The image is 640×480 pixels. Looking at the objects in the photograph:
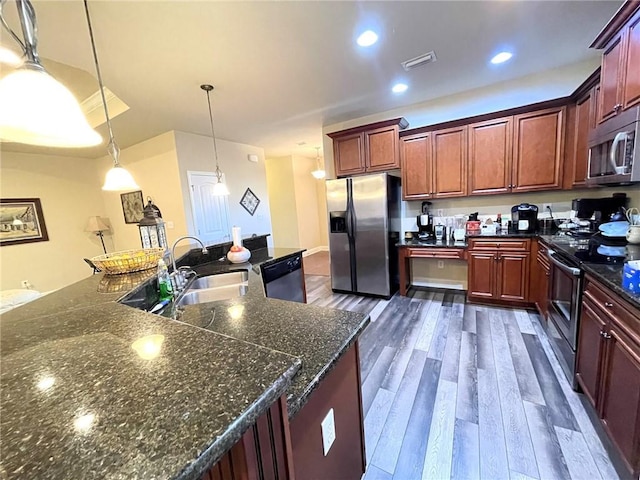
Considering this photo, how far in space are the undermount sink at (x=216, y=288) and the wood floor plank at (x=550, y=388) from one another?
6.83 ft

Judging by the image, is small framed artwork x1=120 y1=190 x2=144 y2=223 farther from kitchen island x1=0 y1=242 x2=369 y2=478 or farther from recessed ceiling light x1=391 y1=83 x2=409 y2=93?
kitchen island x1=0 y1=242 x2=369 y2=478

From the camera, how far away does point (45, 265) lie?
5.01m

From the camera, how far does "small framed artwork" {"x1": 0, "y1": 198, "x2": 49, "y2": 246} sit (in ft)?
15.0

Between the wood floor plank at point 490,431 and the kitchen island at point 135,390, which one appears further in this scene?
the wood floor plank at point 490,431

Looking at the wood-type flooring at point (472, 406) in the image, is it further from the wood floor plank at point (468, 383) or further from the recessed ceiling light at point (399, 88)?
the recessed ceiling light at point (399, 88)

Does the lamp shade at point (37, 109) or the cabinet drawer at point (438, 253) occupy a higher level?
the lamp shade at point (37, 109)

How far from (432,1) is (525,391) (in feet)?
8.96

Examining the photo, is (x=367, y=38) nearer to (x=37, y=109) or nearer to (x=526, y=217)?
(x=37, y=109)

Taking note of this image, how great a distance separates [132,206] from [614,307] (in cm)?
644

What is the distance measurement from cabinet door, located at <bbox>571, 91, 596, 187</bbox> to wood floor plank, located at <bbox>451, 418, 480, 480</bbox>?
8.39 ft

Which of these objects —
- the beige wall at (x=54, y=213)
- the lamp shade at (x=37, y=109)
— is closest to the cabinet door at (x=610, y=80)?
the lamp shade at (x=37, y=109)

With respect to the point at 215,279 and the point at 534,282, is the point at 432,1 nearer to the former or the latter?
the point at 215,279

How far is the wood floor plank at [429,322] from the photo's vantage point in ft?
8.14

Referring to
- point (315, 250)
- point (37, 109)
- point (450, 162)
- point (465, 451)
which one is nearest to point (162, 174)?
point (37, 109)
